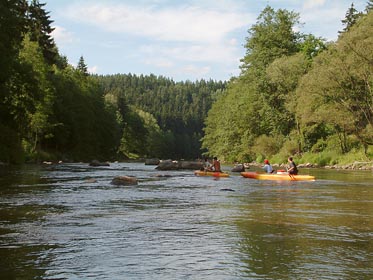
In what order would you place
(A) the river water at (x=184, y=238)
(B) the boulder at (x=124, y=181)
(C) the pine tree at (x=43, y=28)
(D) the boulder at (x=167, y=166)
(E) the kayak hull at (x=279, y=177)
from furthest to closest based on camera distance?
1. (C) the pine tree at (x=43, y=28)
2. (D) the boulder at (x=167, y=166)
3. (E) the kayak hull at (x=279, y=177)
4. (B) the boulder at (x=124, y=181)
5. (A) the river water at (x=184, y=238)

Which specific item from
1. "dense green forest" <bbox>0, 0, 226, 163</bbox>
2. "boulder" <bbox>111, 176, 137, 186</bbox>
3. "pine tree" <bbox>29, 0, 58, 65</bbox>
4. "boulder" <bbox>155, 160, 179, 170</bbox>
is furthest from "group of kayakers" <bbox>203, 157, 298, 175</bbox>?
"pine tree" <bbox>29, 0, 58, 65</bbox>

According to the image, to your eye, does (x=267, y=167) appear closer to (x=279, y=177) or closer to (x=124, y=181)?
(x=279, y=177)

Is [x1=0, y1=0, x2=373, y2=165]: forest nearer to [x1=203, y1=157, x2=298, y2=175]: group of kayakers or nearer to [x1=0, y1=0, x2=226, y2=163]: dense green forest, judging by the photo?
[x1=0, y1=0, x2=226, y2=163]: dense green forest

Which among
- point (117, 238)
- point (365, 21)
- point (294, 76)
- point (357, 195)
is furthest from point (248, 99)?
point (117, 238)

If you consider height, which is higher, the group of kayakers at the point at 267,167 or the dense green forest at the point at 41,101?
the dense green forest at the point at 41,101

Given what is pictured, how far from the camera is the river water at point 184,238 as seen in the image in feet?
21.4

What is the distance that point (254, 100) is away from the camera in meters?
62.2

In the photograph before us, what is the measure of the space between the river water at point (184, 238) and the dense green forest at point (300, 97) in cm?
2635

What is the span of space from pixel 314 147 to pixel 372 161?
450 inches

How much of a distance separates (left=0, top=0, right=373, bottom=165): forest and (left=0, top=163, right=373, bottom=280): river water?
56.5ft

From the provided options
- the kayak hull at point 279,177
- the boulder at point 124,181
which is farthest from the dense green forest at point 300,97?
the boulder at point 124,181

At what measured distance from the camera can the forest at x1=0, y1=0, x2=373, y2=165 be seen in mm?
32688

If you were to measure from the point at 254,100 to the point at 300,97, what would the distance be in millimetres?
17540

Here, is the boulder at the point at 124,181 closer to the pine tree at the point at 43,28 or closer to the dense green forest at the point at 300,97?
the dense green forest at the point at 300,97
